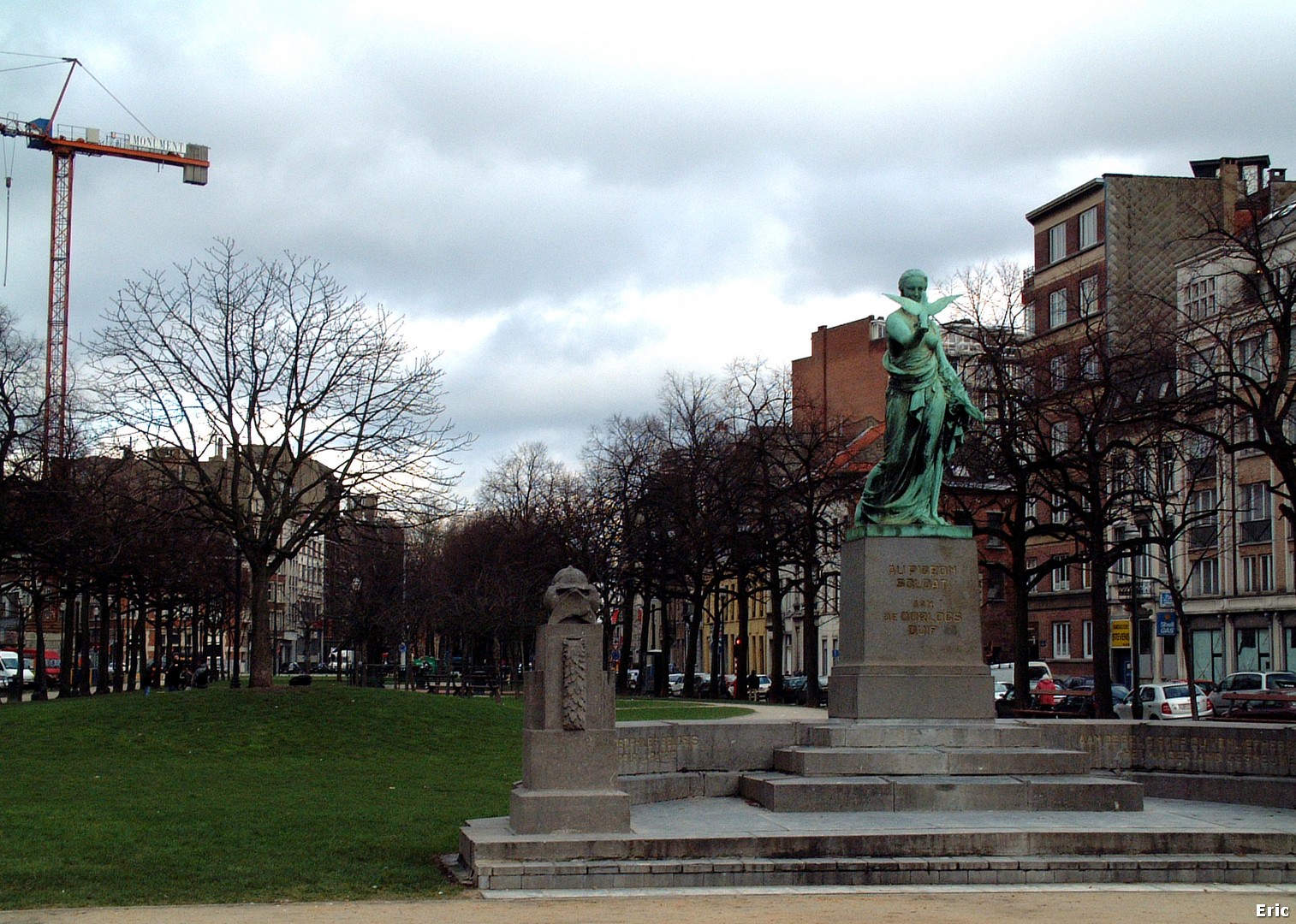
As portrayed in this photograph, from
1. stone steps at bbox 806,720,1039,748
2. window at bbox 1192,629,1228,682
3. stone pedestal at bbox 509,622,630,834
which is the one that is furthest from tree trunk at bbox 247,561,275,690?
window at bbox 1192,629,1228,682

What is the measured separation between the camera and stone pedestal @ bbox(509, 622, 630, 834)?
1432 centimetres

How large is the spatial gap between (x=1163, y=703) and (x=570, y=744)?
31.6 m

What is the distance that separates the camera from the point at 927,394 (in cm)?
1884

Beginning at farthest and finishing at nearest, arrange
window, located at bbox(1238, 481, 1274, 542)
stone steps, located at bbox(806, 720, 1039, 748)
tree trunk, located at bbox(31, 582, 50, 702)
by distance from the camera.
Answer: window, located at bbox(1238, 481, 1274, 542), tree trunk, located at bbox(31, 582, 50, 702), stone steps, located at bbox(806, 720, 1039, 748)

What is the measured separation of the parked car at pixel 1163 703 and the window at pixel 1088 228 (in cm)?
3128

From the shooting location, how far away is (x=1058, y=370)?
40.8m

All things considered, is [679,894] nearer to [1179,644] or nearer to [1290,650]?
[1290,650]

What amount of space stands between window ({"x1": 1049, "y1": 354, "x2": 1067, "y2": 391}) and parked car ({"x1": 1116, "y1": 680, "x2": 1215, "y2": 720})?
8628mm

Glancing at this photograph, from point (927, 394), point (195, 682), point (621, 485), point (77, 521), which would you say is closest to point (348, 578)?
point (195, 682)

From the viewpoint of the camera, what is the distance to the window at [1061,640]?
7188 centimetres

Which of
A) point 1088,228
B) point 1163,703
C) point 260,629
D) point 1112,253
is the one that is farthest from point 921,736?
point 1088,228

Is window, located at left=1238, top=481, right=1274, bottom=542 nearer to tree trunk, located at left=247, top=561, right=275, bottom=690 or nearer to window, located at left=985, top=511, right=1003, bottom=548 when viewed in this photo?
window, located at left=985, top=511, right=1003, bottom=548

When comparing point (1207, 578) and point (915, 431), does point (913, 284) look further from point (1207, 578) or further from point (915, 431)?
point (1207, 578)

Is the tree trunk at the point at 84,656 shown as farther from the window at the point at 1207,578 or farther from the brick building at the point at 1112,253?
the window at the point at 1207,578
